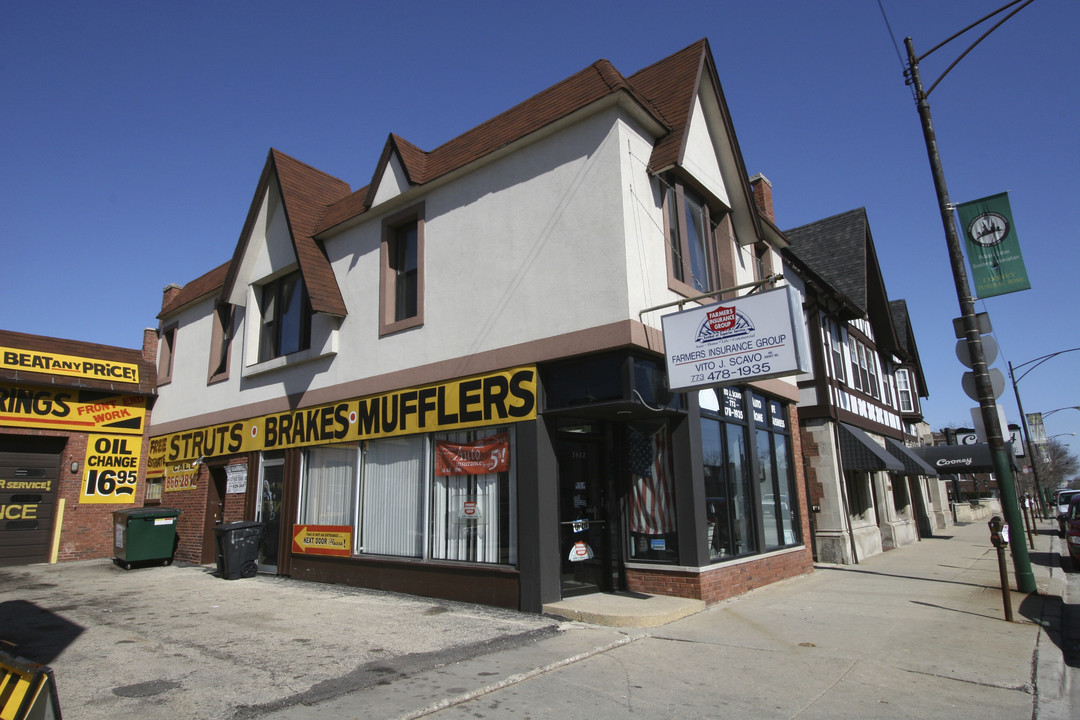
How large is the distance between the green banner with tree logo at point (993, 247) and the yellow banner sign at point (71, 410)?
806 inches

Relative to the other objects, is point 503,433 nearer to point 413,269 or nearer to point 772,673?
point 413,269

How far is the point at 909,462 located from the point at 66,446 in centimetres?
2315

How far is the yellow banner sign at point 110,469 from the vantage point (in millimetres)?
17570

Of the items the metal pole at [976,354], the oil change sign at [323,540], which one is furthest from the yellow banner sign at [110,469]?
the metal pole at [976,354]

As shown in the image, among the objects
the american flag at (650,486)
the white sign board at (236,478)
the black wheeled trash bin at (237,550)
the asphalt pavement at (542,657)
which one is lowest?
the asphalt pavement at (542,657)

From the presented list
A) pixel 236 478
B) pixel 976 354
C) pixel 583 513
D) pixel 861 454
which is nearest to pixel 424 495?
pixel 583 513

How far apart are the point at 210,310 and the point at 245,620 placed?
36.9 feet

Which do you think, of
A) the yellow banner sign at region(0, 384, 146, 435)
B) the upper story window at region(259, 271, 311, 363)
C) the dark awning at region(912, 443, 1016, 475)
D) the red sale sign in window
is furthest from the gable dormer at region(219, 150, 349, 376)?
the dark awning at region(912, 443, 1016, 475)

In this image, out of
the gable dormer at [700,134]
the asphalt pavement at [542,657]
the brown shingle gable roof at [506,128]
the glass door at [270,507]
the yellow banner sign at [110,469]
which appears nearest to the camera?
the asphalt pavement at [542,657]

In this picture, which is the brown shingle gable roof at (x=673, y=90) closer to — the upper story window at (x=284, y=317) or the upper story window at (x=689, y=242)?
the upper story window at (x=689, y=242)

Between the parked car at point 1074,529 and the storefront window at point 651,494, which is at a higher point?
the storefront window at point 651,494

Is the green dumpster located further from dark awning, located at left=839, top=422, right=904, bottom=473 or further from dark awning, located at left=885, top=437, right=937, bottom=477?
dark awning, located at left=885, top=437, right=937, bottom=477

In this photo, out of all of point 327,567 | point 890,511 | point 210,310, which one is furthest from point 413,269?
point 890,511

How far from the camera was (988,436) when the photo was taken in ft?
34.8
